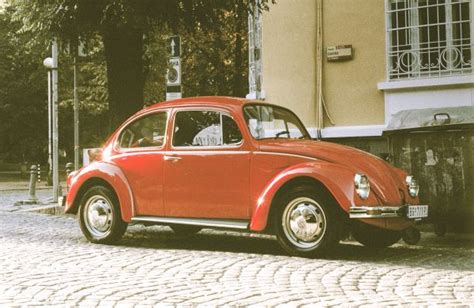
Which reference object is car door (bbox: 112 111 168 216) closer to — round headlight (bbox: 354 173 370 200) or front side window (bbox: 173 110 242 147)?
front side window (bbox: 173 110 242 147)

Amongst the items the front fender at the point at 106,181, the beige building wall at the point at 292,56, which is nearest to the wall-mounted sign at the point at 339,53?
the beige building wall at the point at 292,56

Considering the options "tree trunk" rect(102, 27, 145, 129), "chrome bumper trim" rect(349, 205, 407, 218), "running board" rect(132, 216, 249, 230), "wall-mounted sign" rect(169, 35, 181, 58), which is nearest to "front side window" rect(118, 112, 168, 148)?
"running board" rect(132, 216, 249, 230)

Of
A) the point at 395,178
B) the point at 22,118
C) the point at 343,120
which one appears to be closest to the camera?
the point at 395,178

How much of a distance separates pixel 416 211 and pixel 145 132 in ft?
11.5

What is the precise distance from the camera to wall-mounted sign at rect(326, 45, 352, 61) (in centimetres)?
1445

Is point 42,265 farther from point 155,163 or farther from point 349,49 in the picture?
point 349,49

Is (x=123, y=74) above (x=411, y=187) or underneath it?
above

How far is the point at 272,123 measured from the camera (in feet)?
30.5

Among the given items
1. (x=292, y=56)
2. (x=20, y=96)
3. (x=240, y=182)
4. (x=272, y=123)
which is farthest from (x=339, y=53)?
(x=20, y=96)

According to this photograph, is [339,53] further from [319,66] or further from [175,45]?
[175,45]

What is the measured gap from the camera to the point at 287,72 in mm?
15305

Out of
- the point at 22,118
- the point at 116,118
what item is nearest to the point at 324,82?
the point at 116,118

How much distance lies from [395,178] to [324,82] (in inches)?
267

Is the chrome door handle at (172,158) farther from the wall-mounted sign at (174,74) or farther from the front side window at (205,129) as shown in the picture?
the wall-mounted sign at (174,74)
